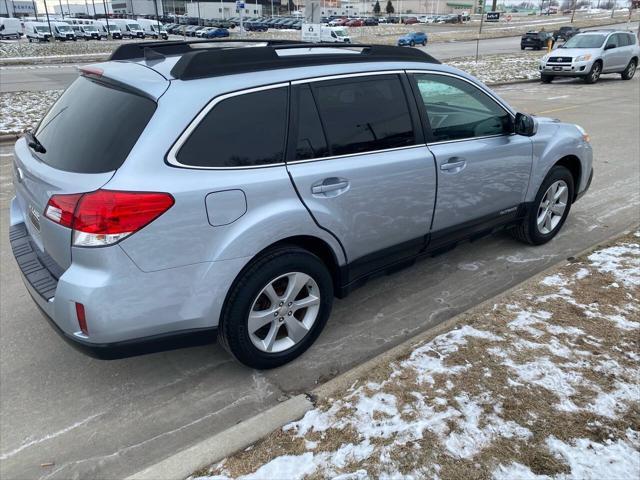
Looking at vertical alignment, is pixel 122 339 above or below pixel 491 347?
above

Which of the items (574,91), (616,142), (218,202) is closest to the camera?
(218,202)

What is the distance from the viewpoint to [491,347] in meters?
3.26

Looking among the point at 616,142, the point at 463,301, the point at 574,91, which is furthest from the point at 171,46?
the point at 574,91

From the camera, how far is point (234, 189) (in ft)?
8.94

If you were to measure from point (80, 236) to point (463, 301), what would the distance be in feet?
9.24

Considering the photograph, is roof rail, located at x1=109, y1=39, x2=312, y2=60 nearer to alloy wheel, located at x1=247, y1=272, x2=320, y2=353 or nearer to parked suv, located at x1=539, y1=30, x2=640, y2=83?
alloy wheel, located at x1=247, y1=272, x2=320, y2=353

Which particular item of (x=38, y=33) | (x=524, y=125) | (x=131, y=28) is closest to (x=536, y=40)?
(x=524, y=125)

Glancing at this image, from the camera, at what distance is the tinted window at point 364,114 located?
321 cm

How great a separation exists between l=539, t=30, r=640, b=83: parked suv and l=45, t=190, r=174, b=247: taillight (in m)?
19.1

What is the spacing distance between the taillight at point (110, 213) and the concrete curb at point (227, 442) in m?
1.08

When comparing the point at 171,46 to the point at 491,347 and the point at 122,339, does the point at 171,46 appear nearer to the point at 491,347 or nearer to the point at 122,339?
the point at 122,339

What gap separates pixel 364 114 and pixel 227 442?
2.11 m

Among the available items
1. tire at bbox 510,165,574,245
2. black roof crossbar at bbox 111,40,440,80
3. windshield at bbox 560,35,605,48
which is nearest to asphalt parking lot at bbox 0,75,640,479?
tire at bbox 510,165,574,245

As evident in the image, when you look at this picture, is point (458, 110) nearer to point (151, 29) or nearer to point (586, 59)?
point (586, 59)
